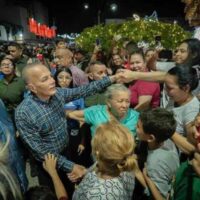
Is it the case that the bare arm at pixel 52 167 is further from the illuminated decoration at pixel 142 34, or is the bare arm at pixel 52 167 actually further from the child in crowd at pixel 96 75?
the illuminated decoration at pixel 142 34

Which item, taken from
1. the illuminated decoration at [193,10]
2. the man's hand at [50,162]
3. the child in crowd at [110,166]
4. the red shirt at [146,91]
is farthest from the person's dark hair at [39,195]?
the illuminated decoration at [193,10]

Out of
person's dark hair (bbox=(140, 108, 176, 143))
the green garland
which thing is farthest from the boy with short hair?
the green garland

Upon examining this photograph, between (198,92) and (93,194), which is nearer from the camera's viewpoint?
(93,194)

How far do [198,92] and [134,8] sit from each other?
35.9 m

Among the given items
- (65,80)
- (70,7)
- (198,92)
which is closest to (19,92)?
(65,80)

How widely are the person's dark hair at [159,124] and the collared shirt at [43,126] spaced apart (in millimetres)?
804

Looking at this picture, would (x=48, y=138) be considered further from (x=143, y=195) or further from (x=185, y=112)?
(x=185, y=112)

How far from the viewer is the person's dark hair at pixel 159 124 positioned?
8.02ft

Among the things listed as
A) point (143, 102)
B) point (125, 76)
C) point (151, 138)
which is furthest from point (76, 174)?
point (143, 102)

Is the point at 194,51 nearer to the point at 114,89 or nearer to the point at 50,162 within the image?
the point at 114,89

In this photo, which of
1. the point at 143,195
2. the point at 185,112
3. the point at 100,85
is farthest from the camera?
the point at 100,85

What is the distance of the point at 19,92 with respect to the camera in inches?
199

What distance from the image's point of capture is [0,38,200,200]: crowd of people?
77.4 inches

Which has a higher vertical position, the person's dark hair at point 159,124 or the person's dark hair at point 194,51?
the person's dark hair at point 194,51
